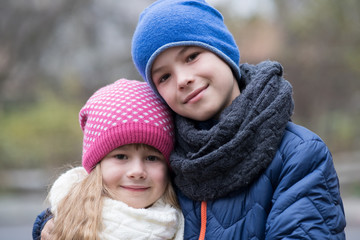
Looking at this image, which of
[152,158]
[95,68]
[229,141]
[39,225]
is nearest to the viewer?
[229,141]

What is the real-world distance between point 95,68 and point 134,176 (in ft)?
37.7

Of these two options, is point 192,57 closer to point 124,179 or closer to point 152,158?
point 152,158

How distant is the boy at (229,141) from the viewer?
1.49 meters

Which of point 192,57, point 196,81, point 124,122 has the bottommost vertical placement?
point 124,122

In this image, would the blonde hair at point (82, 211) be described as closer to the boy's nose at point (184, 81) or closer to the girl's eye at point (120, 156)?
the girl's eye at point (120, 156)

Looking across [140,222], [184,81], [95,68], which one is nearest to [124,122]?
[184,81]

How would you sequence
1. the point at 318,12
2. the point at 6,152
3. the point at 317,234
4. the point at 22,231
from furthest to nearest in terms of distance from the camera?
the point at 318,12
the point at 6,152
the point at 22,231
the point at 317,234

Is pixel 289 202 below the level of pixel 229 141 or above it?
below

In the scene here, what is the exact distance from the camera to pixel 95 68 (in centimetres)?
1294

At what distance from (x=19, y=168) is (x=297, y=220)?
10.1m

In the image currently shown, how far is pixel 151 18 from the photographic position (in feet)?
5.90

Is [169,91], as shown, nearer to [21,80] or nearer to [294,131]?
[294,131]

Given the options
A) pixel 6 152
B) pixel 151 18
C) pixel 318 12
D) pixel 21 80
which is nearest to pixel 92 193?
pixel 151 18

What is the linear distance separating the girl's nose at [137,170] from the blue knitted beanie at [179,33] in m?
0.36
